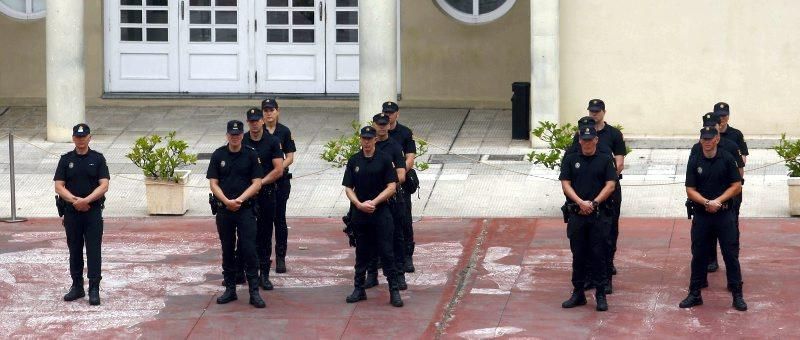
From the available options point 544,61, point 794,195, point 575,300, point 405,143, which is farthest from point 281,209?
point 544,61

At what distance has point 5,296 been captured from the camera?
13.9 meters

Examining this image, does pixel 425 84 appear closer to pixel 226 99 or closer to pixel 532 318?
pixel 226 99

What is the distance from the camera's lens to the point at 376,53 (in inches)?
856

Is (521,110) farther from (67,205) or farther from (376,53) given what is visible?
(67,205)

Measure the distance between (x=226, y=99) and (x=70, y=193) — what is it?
1199 centimetres

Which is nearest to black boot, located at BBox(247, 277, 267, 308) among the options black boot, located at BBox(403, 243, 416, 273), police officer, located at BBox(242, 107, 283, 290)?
police officer, located at BBox(242, 107, 283, 290)

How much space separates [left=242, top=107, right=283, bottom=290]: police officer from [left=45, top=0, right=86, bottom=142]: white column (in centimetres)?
892

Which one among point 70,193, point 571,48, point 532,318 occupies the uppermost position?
point 571,48

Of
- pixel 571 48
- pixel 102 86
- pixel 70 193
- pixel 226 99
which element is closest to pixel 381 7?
A: pixel 571 48

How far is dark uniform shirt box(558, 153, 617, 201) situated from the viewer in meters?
13.0

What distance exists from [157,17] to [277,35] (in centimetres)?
203

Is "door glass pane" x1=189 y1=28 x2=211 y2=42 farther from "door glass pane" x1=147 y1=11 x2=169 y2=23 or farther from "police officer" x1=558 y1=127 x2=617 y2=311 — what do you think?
"police officer" x1=558 y1=127 x2=617 y2=311

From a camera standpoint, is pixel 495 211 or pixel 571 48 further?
pixel 571 48

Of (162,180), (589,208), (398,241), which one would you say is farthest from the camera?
(162,180)
